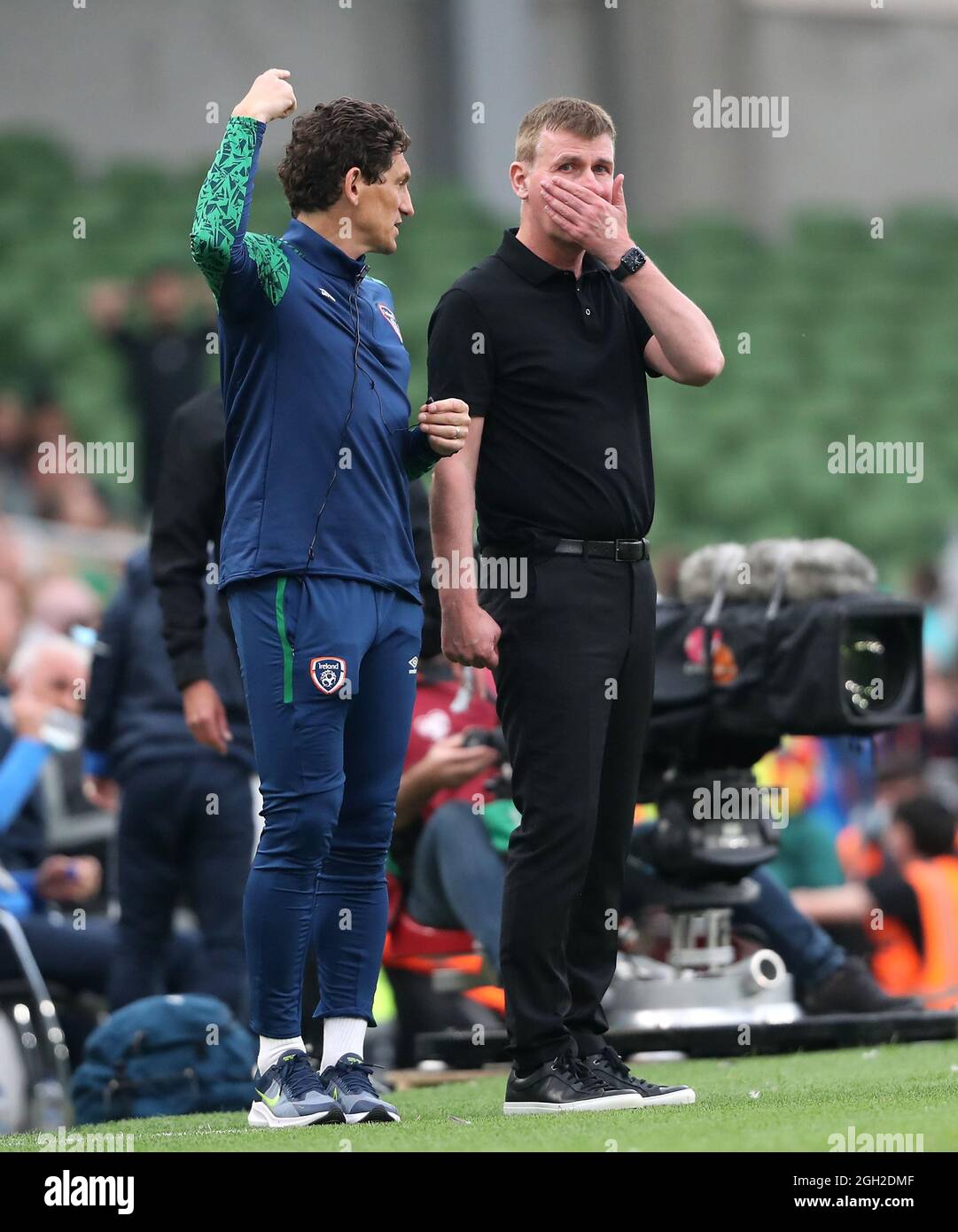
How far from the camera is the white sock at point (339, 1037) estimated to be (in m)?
3.13

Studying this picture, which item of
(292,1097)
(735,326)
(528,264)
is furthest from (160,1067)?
(735,326)

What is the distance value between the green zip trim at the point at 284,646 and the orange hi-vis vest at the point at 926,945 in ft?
12.4

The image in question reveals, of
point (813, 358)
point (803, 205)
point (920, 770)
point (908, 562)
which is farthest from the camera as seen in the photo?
point (803, 205)

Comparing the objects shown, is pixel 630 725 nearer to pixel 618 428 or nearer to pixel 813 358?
pixel 618 428

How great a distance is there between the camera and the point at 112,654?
5.05m

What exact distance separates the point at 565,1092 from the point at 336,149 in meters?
1.46

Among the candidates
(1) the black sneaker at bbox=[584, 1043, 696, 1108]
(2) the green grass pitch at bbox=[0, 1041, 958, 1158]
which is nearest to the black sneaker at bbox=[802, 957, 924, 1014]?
(2) the green grass pitch at bbox=[0, 1041, 958, 1158]

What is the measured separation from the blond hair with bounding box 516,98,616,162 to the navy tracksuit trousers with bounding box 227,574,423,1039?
0.75 meters

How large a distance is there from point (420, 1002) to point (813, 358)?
26.3 ft

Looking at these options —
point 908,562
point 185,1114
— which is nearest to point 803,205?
point 908,562

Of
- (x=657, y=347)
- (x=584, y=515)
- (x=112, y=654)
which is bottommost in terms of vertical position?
(x=112, y=654)

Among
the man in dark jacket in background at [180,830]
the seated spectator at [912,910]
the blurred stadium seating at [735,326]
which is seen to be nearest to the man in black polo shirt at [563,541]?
the man in dark jacket in background at [180,830]

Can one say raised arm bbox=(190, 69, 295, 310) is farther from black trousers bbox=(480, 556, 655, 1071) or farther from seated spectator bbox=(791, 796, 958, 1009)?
seated spectator bbox=(791, 796, 958, 1009)

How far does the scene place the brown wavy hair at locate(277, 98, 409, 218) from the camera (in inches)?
122
